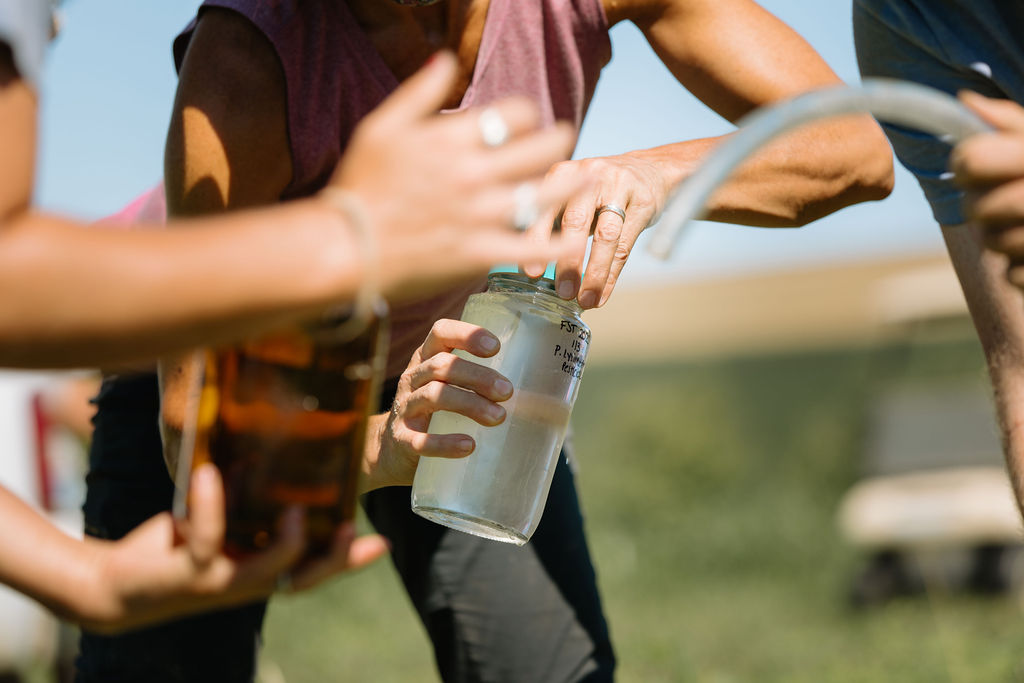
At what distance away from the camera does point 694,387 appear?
34.0 ft

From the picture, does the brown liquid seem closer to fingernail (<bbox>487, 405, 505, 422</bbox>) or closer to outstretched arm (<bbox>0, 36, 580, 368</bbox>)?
outstretched arm (<bbox>0, 36, 580, 368</bbox>)

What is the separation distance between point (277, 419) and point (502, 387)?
45 centimetres

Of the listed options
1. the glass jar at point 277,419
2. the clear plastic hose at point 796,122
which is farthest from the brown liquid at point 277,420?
the clear plastic hose at point 796,122

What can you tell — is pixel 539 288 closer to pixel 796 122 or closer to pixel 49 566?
pixel 796 122

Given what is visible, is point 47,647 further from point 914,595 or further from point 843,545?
point 843,545

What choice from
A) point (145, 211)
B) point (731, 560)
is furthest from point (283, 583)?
point (731, 560)

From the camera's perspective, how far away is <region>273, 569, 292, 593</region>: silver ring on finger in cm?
108

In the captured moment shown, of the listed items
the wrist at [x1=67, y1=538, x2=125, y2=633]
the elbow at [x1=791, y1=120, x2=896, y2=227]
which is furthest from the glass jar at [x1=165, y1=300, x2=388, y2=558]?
the elbow at [x1=791, y1=120, x2=896, y2=227]

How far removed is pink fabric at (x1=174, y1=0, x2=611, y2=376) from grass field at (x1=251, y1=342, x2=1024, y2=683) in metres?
2.29

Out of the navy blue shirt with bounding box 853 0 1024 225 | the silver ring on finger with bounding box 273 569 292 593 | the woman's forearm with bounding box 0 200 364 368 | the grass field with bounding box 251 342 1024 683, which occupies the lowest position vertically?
the grass field with bounding box 251 342 1024 683

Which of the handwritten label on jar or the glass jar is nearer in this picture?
the glass jar

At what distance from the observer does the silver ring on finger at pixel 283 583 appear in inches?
42.4

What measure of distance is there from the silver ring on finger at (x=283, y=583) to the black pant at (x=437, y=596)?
3.17 ft

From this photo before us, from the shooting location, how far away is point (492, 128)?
3.32ft
